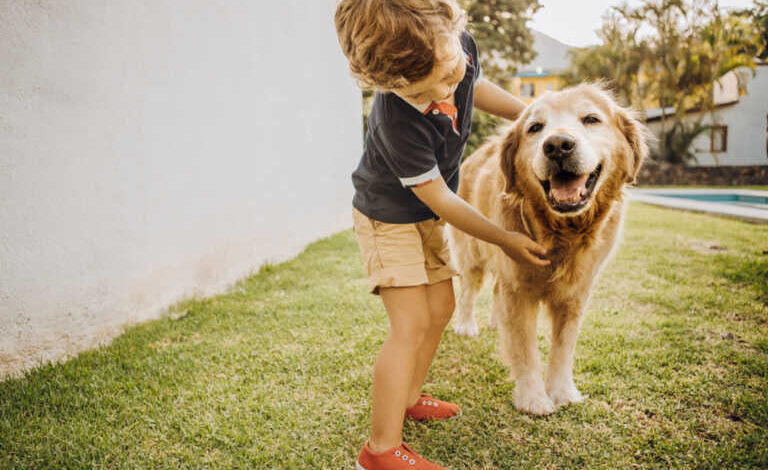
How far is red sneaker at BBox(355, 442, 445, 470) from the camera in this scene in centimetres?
158

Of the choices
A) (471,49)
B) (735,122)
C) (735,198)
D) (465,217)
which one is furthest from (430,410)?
(735,122)

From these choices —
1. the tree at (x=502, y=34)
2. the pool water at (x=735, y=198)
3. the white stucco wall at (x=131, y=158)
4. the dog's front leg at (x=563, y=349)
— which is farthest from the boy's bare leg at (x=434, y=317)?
the tree at (x=502, y=34)

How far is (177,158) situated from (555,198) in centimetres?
282

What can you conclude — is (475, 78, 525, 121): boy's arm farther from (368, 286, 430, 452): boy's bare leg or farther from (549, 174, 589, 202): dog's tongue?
(368, 286, 430, 452): boy's bare leg

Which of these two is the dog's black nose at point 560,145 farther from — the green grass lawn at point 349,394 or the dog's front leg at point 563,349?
the green grass lawn at point 349,394

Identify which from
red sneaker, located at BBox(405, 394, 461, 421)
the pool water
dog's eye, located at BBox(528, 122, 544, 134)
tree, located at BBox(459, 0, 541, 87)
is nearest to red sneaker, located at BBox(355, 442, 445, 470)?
red sneaker, located at BBox(405, 394, 461, 421)

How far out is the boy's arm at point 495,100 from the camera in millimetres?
2152

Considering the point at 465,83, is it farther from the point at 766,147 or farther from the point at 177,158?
the point at 766,147

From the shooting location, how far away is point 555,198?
1796 millimetres

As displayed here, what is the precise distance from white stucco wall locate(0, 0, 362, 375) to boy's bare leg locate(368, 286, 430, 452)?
1932mm

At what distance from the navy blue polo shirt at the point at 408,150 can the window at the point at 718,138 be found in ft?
77.8

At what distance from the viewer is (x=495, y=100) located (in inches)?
85.9

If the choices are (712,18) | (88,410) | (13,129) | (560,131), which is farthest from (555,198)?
(712,18)

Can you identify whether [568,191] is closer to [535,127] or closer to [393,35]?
[535,127]
